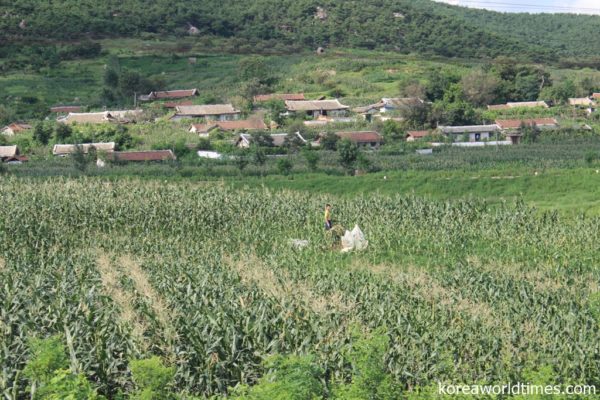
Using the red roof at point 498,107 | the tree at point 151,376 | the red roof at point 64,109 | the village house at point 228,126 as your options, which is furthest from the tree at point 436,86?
the tree at point 151,376

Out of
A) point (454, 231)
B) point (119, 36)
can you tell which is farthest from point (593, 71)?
point (454, 231)

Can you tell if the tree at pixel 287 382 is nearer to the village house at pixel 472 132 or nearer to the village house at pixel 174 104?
the village house at pixel 472 132

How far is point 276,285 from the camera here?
18.4 meters

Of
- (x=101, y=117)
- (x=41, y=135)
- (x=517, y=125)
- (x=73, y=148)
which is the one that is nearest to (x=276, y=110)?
(x=101, y=117)

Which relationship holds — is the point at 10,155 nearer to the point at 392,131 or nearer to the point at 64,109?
the point at 64,109

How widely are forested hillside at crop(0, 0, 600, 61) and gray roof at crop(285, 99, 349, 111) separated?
37658mm

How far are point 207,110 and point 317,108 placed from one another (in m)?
Result: 9.10

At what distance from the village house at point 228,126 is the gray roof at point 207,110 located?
4650 millimetres

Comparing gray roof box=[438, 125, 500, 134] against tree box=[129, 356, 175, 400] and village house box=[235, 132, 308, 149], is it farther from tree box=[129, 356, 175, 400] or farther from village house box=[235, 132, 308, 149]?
tree box=[129, 356, 175, 400]

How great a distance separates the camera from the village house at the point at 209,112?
72625 mm

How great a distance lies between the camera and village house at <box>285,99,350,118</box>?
74250 millimetres

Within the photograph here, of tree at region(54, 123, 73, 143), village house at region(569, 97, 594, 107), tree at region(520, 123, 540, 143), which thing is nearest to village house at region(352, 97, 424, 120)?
tree at region(520, 123, 540, 143)

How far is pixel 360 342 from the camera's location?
527 inches

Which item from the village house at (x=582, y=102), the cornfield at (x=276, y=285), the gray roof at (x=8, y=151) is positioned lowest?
the village house at (x=582, y=102)
